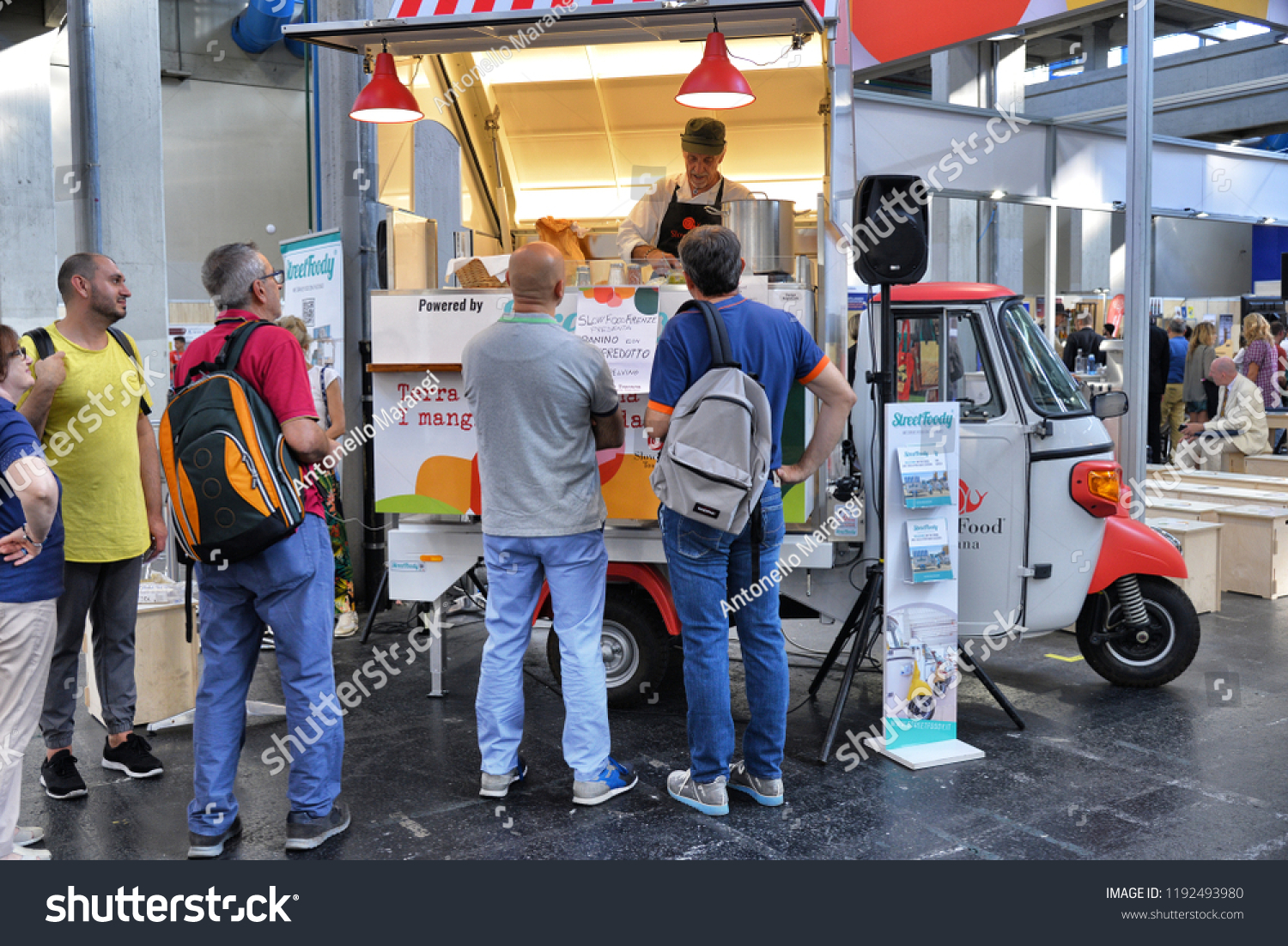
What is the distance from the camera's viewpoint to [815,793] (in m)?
4.03

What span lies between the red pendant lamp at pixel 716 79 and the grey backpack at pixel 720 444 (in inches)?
70.0

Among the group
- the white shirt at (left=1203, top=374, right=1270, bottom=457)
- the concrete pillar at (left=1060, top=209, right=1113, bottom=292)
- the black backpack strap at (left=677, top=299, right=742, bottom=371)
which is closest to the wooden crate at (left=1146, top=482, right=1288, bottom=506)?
the white shirt at (left=1203, top=374, right=1270, bottom=457)

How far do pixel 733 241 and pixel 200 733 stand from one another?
7.50 feet

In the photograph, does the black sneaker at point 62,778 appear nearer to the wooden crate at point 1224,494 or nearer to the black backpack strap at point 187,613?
the black backpack strap at point 187,613

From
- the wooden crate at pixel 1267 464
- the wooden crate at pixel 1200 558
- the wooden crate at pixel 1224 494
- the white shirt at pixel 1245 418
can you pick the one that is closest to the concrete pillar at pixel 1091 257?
the white shirt at pixel 1245 418

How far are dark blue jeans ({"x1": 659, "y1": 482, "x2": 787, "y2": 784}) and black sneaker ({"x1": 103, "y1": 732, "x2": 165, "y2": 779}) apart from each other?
6.76 ft

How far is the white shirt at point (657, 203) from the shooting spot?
18.6 feet

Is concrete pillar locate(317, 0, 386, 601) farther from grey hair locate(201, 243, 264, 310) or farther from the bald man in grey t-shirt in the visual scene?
grey hair locate(201, 243, 264, 310)

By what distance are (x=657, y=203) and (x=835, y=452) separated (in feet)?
5.91

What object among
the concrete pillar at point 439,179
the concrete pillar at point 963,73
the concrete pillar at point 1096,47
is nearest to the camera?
the concrete pillar at point 439,179

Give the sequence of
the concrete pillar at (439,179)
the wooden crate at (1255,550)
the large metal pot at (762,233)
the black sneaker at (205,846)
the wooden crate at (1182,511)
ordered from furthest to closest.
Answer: the wooden crate at (1255,550)
the wooden crate at (1182,511)
the concrete pillar at (439,179)
the large metal pot at (762,233)
the black sneaker at (205,846)

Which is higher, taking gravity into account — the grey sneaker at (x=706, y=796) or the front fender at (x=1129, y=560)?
the front fender at (x=1129, y=560)

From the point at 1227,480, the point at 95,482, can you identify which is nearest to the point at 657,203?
the point at 95,482
